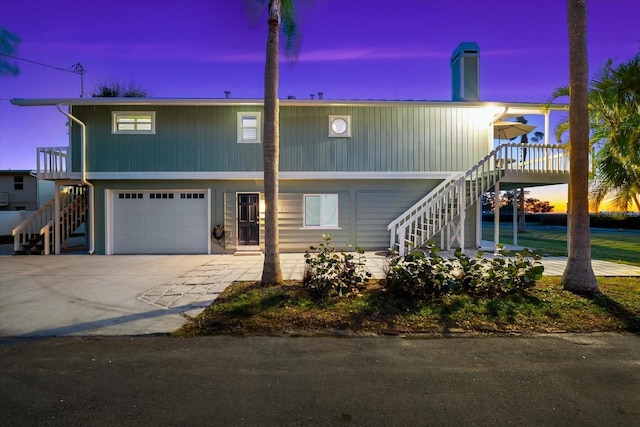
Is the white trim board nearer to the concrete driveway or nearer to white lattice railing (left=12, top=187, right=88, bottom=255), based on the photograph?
white lattice railing (left=12, top=187, right=88, bottom=255)

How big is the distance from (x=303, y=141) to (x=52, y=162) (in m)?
8.56

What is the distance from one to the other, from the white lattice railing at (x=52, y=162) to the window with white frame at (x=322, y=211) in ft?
27.1

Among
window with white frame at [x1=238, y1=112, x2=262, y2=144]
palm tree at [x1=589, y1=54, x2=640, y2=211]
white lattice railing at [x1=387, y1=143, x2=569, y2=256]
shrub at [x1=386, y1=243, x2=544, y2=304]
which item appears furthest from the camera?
window with white frame at [x1=238, y1=112, x2=262, y2=144]

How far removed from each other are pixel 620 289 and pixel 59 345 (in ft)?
29.3

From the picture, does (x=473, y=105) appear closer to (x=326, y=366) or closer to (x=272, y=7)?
(x=272, y=7)

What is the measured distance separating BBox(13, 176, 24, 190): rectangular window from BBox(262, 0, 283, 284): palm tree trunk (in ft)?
79.4

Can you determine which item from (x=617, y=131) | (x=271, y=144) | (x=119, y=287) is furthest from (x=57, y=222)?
(x=617, y=131)

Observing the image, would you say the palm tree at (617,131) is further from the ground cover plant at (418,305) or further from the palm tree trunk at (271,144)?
the palm tree trunk at (271,144)

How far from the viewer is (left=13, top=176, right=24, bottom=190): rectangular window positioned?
69.9ft

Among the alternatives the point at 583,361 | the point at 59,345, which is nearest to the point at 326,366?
the point at 583,361

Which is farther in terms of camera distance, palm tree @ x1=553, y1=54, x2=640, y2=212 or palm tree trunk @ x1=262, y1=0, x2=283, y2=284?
palm tree @ x1=553, y1=54, x2=640, y2=212

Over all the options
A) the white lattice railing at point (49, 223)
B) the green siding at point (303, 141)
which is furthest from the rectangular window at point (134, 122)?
the white lattice railing at point (49, 223)

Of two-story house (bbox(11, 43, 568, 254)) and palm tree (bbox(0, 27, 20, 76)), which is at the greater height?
palm tree (bbox(0, 27, 20, 76))

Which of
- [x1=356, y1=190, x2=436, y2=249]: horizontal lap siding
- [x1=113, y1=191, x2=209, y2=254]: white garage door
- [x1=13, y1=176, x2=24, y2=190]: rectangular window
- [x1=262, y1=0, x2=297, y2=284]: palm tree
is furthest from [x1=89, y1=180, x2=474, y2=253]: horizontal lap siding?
[x1=13, y1=176, x2=24, y2=190]: rectangular window
